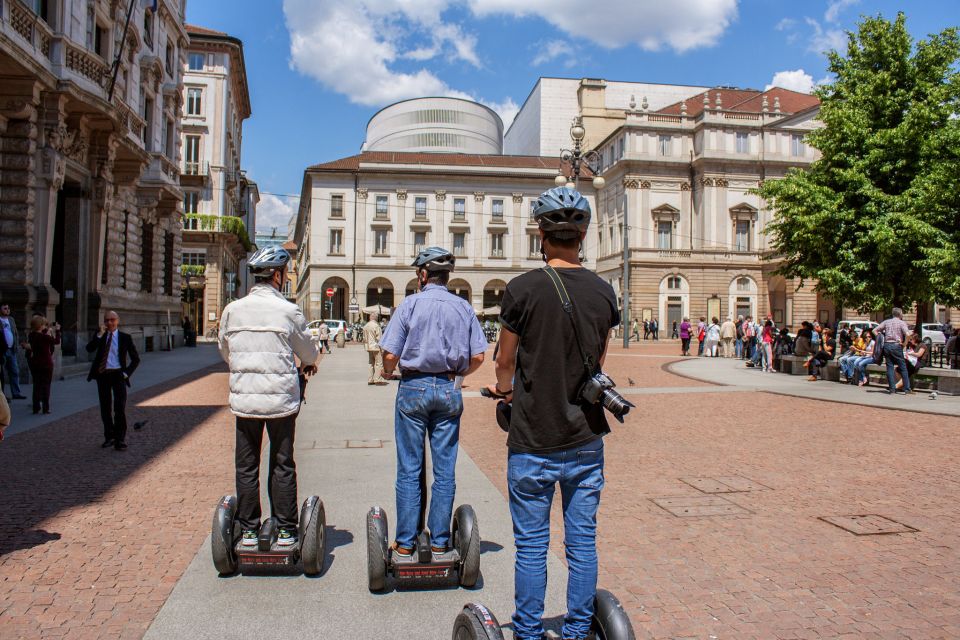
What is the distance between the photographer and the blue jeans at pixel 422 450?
4086 mm

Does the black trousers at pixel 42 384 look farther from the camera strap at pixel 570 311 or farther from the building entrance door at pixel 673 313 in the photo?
the building entrance door at pixel 673 313

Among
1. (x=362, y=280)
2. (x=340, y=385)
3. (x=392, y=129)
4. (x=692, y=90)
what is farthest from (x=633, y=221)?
(x=340, y=385)

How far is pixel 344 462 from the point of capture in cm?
773

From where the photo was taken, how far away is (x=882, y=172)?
20750 mm

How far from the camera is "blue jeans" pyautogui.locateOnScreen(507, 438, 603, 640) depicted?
9.09 feet

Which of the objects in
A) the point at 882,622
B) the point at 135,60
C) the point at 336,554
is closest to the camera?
the point at 882,622

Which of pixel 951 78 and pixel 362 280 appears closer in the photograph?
pixel 951 78

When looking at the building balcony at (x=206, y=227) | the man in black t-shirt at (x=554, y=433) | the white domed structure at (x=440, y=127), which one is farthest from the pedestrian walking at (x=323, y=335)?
the white domed structure at (x=440, y=127)

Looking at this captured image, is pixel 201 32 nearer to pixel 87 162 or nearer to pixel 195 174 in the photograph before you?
pixel 195 174

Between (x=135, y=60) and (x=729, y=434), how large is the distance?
2378 cm

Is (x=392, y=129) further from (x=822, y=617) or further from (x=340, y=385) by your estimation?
(x=822, y=617)

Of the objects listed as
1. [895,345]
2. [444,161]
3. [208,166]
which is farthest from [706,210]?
[895,345]

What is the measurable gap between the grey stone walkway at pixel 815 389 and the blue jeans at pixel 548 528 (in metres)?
11.3

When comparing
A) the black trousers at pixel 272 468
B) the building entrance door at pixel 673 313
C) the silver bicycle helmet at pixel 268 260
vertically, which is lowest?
the black trousers at pixel 272 468
